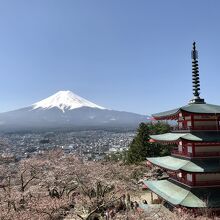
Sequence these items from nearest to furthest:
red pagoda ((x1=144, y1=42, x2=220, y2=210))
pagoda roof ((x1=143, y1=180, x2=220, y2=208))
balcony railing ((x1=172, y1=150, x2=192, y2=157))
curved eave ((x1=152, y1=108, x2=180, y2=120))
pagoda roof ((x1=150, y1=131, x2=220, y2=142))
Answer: pagoda roof ((x1=143, y1=180, x2=220, y2=208)) → red pagoda ((x1=144, y1=42, x2=220, y2=210)) → pagoda roof ((x1=150, y1=131, x2=220, y2=142)) → balcony railing ((x1=172, y1=150, x2=192, y2=157)) → curved eave ((x1=152, y1=108, x2=180, y2=120))

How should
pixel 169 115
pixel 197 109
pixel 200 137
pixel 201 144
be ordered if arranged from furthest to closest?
pixel 169 115 < pixel 197 109 < pixel 201 144 < pixel 200 137

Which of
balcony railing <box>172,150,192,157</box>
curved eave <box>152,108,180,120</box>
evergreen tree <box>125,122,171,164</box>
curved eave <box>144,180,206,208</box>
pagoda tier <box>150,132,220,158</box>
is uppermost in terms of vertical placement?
curved eave <box>152,108,180,120</box>

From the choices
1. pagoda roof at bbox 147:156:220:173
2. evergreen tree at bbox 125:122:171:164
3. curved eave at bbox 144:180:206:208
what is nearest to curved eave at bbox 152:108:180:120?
pagoda roof at bbox 147:156:220:173

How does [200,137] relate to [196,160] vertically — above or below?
above

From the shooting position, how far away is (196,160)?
770 inches

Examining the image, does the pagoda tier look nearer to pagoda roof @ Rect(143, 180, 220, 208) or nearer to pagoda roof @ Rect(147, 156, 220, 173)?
pagoda roof @ Rect(147, 156, 220, 173)

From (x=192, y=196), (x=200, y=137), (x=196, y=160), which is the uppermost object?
(x=200, y=137)

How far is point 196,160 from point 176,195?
217 cm

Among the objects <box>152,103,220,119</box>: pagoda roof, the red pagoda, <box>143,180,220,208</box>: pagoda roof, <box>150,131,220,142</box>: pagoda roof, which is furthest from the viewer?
<box>152,103,220,119</box>: pagoda roof

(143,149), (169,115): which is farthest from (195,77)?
(143,149)

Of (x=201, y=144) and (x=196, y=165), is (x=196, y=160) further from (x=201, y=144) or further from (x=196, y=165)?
(x=201, y=144)

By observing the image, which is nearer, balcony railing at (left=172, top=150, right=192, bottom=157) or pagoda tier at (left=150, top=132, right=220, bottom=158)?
pagoda tier at (left=150, top=132, right=220, bottom=158)

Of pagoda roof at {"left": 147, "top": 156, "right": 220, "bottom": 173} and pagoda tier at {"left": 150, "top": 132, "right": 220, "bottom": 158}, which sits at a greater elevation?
pagoda tier at {"left": 150, "top": 132, "right": 220, "bottom": 158}

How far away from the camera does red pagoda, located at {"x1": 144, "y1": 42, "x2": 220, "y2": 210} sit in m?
18.6
